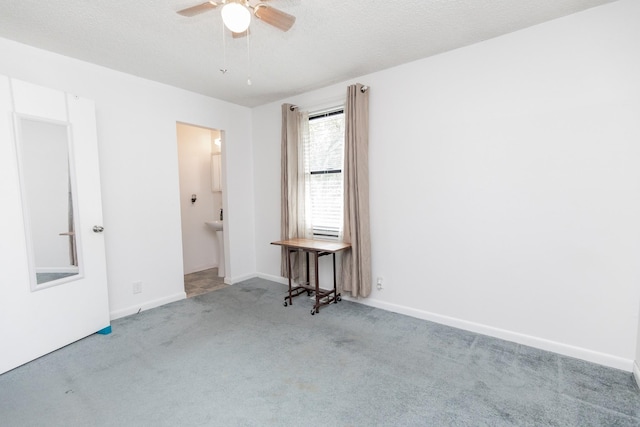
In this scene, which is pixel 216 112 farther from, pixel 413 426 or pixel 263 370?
pixel 413 426

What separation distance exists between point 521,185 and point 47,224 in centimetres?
398

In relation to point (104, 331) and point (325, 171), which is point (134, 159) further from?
point (325, 171)

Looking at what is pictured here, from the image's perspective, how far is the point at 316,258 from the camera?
3143 millimetres

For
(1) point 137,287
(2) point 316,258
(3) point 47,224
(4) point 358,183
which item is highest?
(4) point 358,183

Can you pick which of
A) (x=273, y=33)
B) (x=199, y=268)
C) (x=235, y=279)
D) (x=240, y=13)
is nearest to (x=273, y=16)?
(x=240, y=13)

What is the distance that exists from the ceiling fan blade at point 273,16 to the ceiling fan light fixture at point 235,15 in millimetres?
175

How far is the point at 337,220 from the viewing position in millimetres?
3613

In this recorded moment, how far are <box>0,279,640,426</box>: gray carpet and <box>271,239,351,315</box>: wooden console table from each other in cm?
49

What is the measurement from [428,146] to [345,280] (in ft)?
5.63

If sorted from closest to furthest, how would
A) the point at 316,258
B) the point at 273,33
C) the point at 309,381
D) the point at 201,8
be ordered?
1. the point at 201,8
2. the point at 309,381
3. the point at 273,33
4. the point at 316,258

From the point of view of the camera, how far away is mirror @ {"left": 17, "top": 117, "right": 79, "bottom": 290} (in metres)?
2.31

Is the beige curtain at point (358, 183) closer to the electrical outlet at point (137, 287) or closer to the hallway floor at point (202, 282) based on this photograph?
the hallway floor at point (202, 282)

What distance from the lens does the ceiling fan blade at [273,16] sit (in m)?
1.77

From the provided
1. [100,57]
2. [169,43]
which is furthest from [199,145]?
[169,43]
